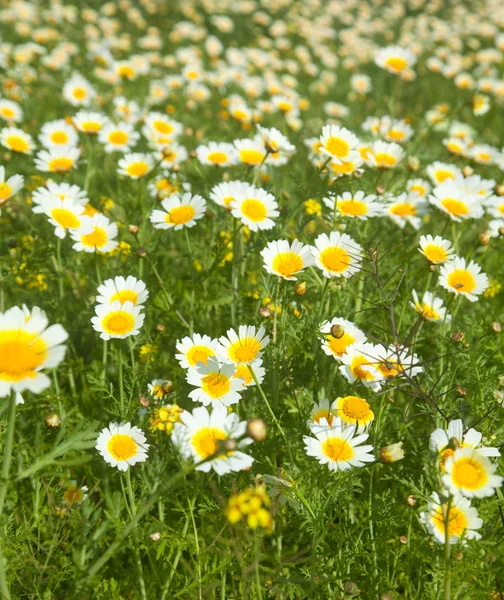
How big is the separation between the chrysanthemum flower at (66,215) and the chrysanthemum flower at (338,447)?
1.45 m

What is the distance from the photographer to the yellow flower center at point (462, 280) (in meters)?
2.52

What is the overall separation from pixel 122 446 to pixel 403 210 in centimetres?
217

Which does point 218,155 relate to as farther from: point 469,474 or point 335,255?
point 469,474

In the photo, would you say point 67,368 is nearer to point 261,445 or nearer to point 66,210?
point 66,210

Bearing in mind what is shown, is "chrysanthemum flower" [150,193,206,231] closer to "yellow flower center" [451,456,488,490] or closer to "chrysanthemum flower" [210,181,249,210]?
"chrysanthemum flower" [210,181,249,210]

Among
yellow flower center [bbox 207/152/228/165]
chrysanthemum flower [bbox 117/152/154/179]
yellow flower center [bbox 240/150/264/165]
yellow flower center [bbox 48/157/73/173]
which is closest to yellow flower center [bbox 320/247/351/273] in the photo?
yellow flower center [bbox 240/150/264/165]

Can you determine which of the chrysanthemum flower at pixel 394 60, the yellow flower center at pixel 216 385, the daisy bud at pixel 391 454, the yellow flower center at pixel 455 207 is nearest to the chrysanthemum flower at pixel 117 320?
the yellow flower center at pixel 216 385

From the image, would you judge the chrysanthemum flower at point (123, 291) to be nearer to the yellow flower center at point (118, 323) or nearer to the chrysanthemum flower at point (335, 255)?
the yellow flower center at point (118, 323)

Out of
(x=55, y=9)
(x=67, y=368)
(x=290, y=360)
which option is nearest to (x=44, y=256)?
(x=67, y=368)

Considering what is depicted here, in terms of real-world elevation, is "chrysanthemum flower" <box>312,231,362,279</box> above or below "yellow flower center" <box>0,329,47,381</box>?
above

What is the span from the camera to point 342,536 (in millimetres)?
1969

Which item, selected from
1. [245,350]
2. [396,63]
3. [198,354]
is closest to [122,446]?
[198,354]

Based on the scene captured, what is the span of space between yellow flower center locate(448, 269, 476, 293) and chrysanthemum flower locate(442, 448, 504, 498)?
98cm

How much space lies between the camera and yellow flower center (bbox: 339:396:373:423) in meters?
2.00
